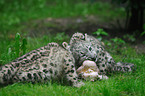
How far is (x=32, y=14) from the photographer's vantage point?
11.4 metres

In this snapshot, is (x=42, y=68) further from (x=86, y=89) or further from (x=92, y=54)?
(x=92, y=54)

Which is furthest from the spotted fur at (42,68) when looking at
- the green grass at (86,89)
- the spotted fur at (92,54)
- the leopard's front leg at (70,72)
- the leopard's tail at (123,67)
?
the leopard's tail at (123,67)

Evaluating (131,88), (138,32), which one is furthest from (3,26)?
(131,88)

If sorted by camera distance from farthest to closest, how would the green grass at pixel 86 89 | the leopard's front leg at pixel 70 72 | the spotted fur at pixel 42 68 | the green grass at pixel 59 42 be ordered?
the leopard's front leg at pixel 70 72 < the spotted fur at pixel 42 68 < the green grass at pixel 59 42 < the green grass at pixel 86 89

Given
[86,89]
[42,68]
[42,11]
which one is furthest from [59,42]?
[42,11]

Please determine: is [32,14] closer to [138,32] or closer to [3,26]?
[3,26]

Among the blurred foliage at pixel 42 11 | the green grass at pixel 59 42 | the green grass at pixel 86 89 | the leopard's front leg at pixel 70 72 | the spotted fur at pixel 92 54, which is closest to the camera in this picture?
the green grass at pixel 86 89

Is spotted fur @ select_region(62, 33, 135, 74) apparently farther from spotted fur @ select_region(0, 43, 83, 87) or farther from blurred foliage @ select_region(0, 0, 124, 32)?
blurred foliage @ select_region(0, 0, 124, 32)

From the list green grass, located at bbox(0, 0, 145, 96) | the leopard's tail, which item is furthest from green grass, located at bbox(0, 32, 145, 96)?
the leopard's tail

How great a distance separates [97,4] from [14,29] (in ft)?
18.7

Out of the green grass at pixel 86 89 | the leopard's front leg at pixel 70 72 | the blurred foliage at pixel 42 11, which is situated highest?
the blurred foliage at pixel 42 11

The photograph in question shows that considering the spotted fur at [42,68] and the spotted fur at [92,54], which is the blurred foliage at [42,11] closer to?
the spotted fur at [92,54]

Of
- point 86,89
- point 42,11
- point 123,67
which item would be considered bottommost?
point 86,89

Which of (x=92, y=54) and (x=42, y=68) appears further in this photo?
(x=92, y=54)
